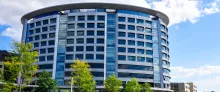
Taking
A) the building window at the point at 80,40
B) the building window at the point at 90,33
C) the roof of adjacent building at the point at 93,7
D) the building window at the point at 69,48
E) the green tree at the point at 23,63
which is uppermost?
the roof of adjacent building at the point at 93,7

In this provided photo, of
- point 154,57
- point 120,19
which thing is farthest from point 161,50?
point 120,19

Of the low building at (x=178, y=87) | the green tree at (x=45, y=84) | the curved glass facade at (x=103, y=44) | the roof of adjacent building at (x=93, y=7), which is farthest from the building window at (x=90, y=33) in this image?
the low building at (x=178, y=87)

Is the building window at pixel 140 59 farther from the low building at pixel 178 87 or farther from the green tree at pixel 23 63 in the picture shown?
the low building at pixel 178 87

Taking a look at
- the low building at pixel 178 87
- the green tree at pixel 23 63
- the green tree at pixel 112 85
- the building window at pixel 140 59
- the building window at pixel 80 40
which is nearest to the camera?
the green tree at pixel 23 63

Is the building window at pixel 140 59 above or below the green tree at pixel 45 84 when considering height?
above

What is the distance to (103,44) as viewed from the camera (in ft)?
259

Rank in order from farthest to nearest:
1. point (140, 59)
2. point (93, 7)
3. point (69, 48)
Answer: point (93, 7) → point (140, 59) → point (69, 48)

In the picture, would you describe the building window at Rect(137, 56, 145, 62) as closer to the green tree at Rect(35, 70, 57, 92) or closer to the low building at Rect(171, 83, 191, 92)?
the green tree at Rect(35, 70, 57, 92)

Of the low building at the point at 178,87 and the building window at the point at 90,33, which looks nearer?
the building window at the point at 90,33

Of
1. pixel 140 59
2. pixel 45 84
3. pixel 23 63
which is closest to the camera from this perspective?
pixel 23 63

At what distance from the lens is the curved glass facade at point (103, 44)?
3076 inches

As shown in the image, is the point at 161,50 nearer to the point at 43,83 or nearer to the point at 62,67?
the point at 62,67

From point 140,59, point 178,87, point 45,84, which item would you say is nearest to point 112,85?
point 45,84

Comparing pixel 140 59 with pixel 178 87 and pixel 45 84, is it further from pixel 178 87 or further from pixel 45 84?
pixel 178 87
